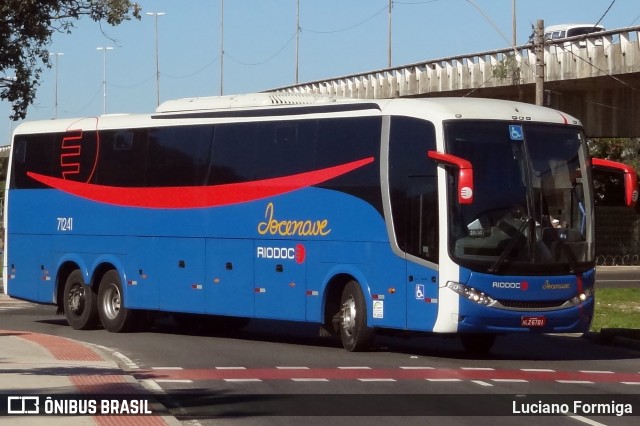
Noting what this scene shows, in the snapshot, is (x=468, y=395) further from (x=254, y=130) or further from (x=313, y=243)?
(x=254, y=130)

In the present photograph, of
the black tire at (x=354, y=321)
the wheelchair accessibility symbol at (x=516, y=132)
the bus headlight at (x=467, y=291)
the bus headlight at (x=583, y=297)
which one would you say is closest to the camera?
the bus headlight at (x=467, y=291)

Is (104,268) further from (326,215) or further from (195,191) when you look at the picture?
(326,215)

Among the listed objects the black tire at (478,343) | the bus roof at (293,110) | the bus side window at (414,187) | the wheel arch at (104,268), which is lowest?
the black tire at (478,343)

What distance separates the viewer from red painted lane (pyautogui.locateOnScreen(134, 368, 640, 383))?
16.4 meters

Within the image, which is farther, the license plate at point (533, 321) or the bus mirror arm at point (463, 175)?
the license plate at point (533, 321)

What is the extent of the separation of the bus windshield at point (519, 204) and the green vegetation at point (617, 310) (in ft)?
13.9

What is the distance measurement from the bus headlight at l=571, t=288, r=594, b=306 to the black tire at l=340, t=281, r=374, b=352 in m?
2.99

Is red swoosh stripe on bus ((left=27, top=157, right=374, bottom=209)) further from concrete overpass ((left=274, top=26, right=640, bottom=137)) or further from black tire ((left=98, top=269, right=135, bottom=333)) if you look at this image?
concrete overpass ((left=274, top=26, right=640, bottom=137))

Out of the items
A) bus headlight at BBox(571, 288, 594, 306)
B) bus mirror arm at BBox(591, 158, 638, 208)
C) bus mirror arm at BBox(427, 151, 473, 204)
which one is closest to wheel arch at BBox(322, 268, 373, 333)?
bus mirror arm at BBox(427, 151, 473, 204)

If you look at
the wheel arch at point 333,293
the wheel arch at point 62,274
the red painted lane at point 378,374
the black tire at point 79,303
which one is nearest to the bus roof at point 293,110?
the wheel arch at point 333,293

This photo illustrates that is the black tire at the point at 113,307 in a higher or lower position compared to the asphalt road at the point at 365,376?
higher

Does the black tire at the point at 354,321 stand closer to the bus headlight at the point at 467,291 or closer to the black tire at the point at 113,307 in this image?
the bus headlight at the point at 467,291

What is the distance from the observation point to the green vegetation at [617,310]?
84.4ft

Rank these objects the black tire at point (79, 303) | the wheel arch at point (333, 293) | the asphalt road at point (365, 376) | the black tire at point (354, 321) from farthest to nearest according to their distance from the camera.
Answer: the black tire at point (79, 303) < the wheel arch at point (333, 293) < the black tire at point (354, 321) < the asphalt road at point (365, 376)
